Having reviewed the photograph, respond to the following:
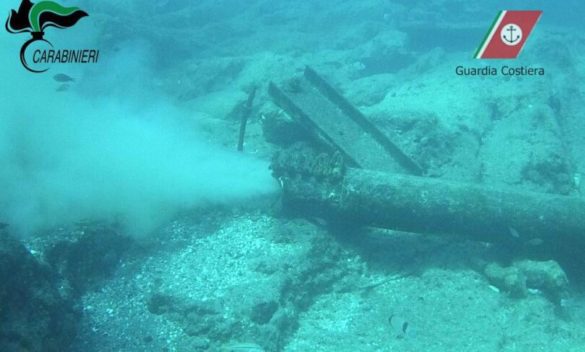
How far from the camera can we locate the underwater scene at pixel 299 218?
5.45 m

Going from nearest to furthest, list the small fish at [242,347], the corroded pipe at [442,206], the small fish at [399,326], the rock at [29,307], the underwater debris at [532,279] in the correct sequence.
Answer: the rock at [29,307]
the small fish at [242,347]
the small fish at [399,326]
the underwater debris at [532,279]
the corroded pipe at [442,206]

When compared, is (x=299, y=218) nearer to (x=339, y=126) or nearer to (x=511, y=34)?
(x=339, y=126)

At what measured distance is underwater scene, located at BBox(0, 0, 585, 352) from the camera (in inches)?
215

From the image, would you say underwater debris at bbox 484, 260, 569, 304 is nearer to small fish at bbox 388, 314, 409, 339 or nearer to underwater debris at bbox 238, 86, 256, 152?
small fish at bbox 388, 314, 409, 339

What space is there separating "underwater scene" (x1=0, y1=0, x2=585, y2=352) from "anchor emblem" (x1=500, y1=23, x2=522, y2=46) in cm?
8

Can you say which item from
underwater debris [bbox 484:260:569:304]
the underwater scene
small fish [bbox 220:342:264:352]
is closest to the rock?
the underwater scene

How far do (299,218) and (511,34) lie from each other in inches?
399

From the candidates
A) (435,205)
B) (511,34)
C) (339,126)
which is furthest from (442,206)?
(511,34)

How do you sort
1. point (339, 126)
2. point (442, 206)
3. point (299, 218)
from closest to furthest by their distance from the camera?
point (442, 206), point (299, 218), point (339, 126)

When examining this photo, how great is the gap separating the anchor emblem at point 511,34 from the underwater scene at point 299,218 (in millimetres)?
77

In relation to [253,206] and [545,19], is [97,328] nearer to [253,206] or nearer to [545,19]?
[253,206]

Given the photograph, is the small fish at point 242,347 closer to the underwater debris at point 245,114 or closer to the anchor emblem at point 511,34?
the underwater debris at point 245,114

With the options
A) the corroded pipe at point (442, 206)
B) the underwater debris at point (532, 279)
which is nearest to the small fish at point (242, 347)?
the corroded pipe at point (442, 206)

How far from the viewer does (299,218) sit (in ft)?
23.5
